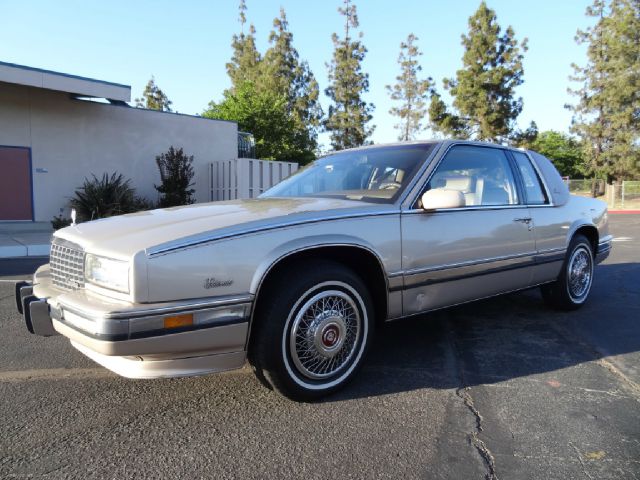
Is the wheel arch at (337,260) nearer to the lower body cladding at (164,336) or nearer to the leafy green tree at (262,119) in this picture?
the lower body cladding at (164,336)

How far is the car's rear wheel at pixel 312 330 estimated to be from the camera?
258 centimetres

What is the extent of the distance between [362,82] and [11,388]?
42.0 m

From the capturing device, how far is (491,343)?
Result: 3.93 m

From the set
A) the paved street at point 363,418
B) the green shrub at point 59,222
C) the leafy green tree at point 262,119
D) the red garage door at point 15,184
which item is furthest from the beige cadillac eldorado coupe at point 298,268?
the leafy green tree at point 262,119

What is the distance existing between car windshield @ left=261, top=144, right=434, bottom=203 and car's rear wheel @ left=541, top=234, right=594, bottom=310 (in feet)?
7.31

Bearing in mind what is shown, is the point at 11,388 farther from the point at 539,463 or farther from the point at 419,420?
the point at 539,463

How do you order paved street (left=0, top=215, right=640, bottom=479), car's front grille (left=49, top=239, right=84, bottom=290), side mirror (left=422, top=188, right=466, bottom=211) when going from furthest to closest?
side mirror (left=422, top=188, right=466, bottom=211)
car's front grille (left=49, top=239, right=84, bottom=290)
paved street (left=0, top=215, right=640, bottom=479)

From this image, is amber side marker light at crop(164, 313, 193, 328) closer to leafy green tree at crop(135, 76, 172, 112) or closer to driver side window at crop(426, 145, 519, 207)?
driver side window at crop(426, 145, 519, 207)

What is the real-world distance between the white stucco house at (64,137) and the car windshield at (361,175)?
39.7 feet

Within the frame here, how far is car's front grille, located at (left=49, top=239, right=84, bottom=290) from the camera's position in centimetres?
266

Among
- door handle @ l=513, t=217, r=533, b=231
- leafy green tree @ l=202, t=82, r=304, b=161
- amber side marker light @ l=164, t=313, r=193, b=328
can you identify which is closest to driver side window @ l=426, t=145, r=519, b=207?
door handle @ l=513, t=217, r=533, b=231


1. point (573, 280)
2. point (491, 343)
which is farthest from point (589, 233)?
point (491, 343)

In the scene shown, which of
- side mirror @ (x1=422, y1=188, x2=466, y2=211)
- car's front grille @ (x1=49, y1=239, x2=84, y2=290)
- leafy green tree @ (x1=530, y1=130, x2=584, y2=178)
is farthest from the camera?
leafy green tree @ (x1=530, y1=130, x2=584, y2=178)

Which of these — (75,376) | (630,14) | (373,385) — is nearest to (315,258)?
(373,385)
